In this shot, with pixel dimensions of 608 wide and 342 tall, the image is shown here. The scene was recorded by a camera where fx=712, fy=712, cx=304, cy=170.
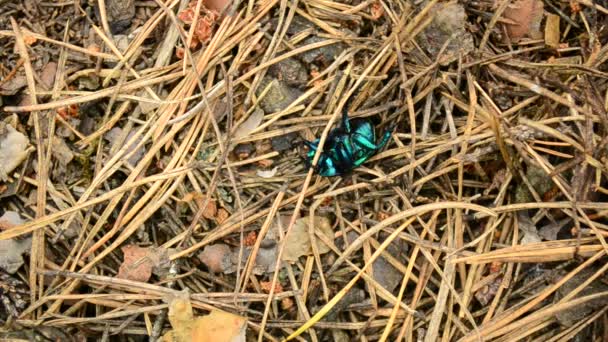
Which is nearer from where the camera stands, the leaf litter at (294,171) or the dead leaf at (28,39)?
the leaf litter at (294,171)

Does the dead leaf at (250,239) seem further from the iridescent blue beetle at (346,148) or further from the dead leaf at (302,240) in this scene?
the iridescent blue beetle at (346,148)

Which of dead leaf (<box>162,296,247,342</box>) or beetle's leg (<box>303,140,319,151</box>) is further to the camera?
beetle's leg (<box>303,140,319,151</box>)

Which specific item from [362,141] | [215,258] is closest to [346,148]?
[362,141]

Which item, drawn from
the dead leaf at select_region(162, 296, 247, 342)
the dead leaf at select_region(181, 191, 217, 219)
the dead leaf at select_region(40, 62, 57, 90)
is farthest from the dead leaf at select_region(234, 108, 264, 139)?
the dead leaf at select_region(40, 62, 57, 90)

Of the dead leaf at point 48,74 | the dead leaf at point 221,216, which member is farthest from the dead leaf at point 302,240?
the dead leaf at point 48,74

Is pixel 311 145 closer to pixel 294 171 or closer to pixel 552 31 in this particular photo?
pixel 294 171

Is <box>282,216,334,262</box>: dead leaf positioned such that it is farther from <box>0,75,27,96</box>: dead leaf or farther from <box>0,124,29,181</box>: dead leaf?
<box>0,75,27,96</box>: dead leaf

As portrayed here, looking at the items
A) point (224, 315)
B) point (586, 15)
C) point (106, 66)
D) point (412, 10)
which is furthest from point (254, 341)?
point (586, 15)
